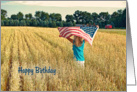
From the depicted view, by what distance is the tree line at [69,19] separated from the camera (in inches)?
195

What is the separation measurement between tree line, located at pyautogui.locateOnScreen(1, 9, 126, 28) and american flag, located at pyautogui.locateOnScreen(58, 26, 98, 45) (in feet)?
0.78

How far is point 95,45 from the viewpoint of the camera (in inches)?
258

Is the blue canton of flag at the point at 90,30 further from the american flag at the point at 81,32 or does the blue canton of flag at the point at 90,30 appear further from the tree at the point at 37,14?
the tree at the point at 37,14

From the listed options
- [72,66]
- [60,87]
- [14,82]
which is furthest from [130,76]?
[14,82]

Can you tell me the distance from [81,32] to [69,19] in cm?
44

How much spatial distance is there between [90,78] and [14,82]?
166 cm

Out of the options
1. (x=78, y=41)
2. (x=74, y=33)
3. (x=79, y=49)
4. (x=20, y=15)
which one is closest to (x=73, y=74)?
(x=79, y=49)

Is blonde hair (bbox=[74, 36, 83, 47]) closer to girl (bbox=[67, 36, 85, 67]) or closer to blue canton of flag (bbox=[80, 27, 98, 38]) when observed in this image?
girl (bbox=[67, 36, 85, 67])

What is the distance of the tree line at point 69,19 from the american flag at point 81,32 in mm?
237

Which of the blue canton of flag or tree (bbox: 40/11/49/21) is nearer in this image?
the blue canton of flag

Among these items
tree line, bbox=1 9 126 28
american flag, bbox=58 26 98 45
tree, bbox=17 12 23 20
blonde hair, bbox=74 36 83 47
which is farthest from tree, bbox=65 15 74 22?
tree, bbox=17 12 23 20

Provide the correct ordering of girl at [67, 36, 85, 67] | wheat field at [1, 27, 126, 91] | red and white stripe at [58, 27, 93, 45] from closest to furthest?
wheat field at [1, 27, 126, 91] → red and white stripe at [58, 27, 93, 45] → girl at [67, 36, 85, 67]

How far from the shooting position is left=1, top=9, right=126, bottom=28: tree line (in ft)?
16.2

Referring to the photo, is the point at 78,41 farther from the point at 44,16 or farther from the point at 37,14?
the point at 37,14
